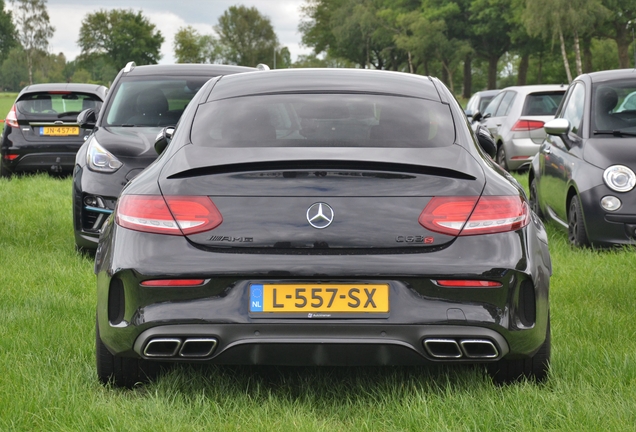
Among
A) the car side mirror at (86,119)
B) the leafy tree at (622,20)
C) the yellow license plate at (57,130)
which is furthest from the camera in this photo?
the leafy tree at (622,20)

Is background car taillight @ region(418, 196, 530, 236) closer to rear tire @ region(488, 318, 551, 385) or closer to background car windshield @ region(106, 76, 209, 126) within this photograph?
rear tire @ region(488, 318, 551, 385)

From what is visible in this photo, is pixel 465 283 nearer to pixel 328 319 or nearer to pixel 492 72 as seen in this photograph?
pixel 328 319

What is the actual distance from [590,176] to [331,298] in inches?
200

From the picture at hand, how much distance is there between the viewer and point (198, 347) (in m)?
3.86

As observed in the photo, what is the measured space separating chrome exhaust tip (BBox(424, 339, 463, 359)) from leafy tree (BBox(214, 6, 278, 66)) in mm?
132600

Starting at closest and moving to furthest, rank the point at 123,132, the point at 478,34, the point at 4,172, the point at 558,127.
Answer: the point at 123,132
the point at 558,127
the point at 4,172
the point at 478,34

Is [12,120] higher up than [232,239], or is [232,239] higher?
[232,239]

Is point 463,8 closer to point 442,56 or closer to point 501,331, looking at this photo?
point 442,56

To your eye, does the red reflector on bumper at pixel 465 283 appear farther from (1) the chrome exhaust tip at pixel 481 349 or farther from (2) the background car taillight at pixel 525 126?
(2) the background car taillight at pixel 525 126

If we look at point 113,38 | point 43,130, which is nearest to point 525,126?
point 43,130

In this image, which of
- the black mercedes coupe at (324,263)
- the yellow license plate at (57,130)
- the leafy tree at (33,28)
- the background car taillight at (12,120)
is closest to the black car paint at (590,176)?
the black mercedes coupe at (324,263)

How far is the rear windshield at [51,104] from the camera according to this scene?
1468 centimetres

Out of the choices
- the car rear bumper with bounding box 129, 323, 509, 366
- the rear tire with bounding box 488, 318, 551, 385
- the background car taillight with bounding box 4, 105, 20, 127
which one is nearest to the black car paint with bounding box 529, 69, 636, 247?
the rear tire with bounding box 488, 318, 551, 385

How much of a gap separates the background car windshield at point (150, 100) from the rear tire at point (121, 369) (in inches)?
187
